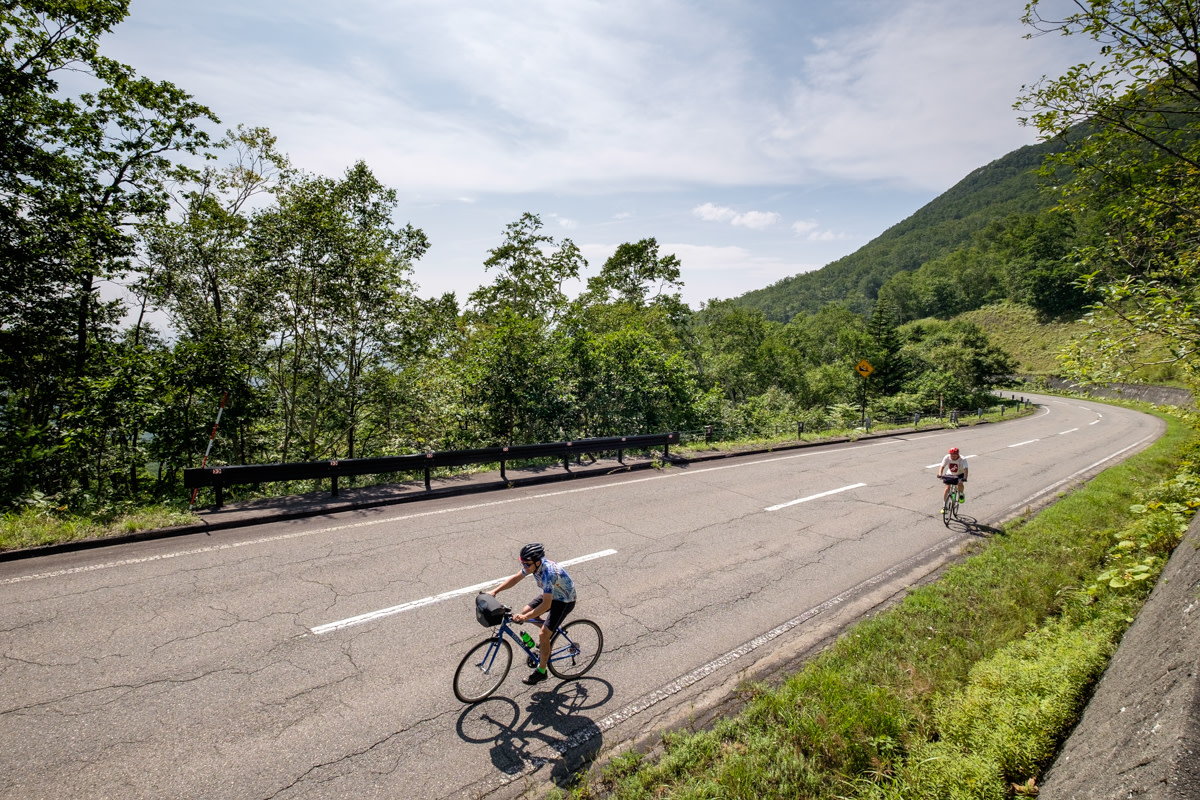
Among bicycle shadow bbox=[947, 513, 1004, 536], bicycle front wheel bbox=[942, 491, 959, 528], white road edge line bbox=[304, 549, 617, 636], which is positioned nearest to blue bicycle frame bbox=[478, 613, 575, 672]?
white road edge line bbox=[304, 549, 617, 636]

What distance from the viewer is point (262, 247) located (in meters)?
13.7

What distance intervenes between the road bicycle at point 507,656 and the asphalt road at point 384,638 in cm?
15

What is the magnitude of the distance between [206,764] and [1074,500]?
1590cm

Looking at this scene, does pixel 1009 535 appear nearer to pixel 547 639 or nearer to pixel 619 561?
pixel 619 561

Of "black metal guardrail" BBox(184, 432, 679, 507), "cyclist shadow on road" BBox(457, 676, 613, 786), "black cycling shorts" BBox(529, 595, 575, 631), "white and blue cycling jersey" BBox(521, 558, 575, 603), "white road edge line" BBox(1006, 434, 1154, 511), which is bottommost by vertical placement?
"white road edge line" BBox(1006, 434, 1154, 511)

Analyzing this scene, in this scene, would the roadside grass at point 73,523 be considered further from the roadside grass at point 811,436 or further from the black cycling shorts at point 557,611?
the roadside grass at point 811,436

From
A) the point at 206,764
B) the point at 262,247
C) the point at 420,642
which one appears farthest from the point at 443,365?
the point at 206,764

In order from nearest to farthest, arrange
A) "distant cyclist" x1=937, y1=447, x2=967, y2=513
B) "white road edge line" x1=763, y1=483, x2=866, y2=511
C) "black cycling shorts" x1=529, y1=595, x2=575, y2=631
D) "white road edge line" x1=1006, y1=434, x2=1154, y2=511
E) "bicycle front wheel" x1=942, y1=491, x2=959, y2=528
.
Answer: "black cycling shorts" x1=529, y1=595, x2=575, y2=631
"bicycle front wheel" x1=942, y1=491, x2=959, y2=528
"distant cyclist" x1=937, y1=447, x2=967, y2=513
"white road edge line" x1=763, y1=483, x2=866, y2=511
"white road edge line" x1=1006, y1=434, x2=1154, y2=511

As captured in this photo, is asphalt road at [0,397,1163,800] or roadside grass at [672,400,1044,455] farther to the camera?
roadside grass at [672,400,1044,455]

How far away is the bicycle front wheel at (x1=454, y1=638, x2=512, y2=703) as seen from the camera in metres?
4.59

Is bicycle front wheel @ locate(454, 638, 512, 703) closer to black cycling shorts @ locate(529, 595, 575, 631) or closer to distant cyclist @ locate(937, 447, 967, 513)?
black cycling shorts @ locate(529, 595, 575, 631)

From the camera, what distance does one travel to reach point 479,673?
492 cm

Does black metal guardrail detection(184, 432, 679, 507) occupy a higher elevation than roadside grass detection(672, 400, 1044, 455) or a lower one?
higher

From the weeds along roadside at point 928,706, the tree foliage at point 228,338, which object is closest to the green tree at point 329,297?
the tree foliage at point 228,338
